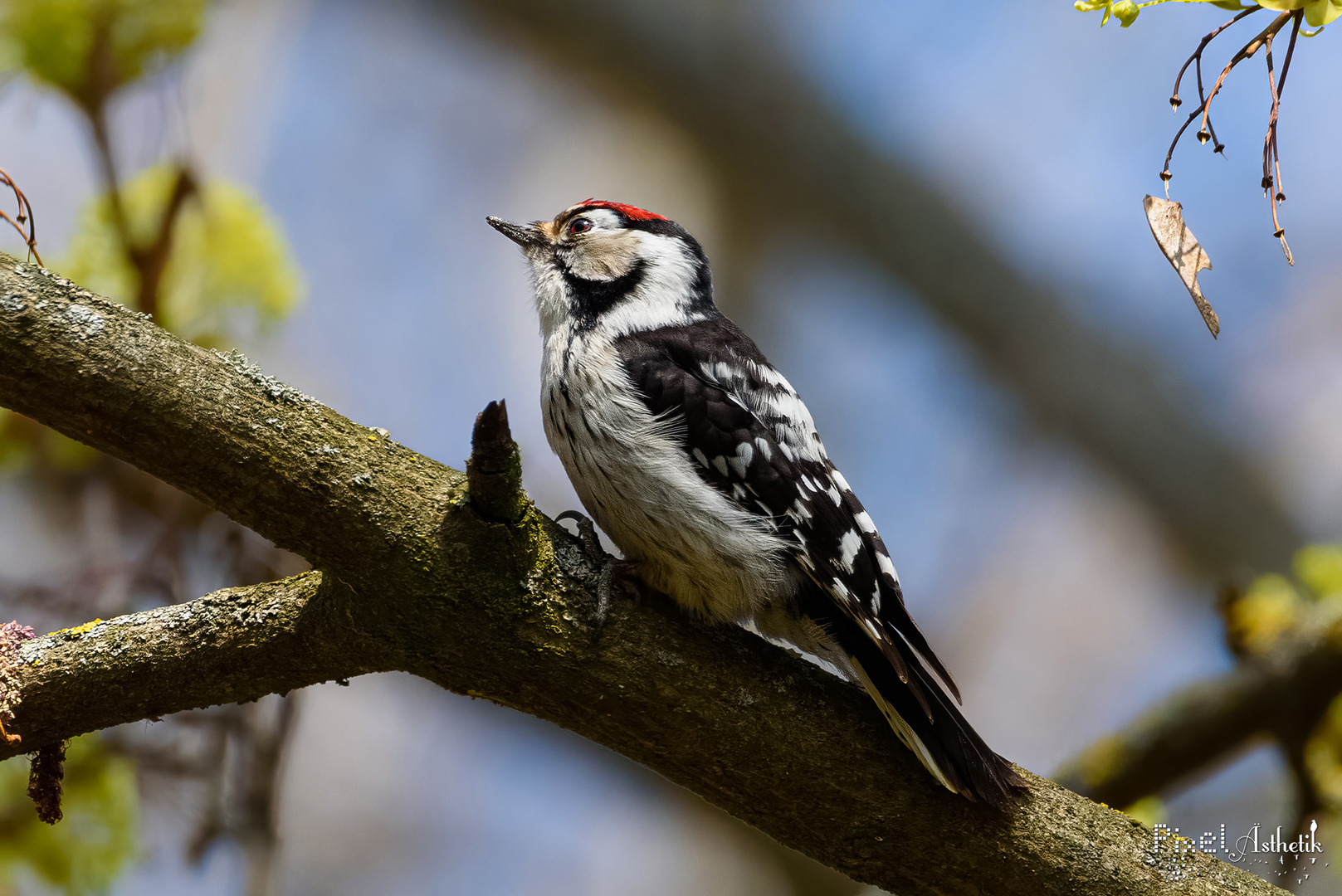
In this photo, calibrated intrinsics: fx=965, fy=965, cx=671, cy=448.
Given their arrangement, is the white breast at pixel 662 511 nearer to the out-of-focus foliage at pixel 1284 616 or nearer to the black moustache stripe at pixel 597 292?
the black moustache stripe at pixel 597 292

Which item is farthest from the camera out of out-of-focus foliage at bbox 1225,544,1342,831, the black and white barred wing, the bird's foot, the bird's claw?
out-of-focus foliage at bbox 1225,544,1342,831

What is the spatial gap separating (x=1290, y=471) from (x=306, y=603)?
675cm

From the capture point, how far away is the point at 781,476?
2045 mm

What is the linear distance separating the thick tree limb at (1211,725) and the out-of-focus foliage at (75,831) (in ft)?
9.09

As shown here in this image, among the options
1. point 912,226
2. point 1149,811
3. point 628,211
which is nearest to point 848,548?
point 628,211

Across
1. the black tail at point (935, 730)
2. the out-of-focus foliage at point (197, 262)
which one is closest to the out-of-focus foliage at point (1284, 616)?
the black tail at point (935, 730)

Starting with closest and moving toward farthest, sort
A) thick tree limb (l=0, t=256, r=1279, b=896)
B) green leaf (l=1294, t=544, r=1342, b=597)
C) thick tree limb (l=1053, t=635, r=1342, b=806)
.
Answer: thick tree limb (l=0, t=256, r=1279, b=896) < thick tree limb (l=1053, t=635, r=1342, b=806) < green leaf (l=1294, t=544, r=1342, b=597)

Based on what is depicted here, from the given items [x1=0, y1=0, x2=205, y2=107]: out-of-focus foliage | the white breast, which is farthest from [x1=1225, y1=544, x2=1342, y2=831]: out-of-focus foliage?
[x1=0, y1=0, x2=205, y2=107]: out-of-focus foliage

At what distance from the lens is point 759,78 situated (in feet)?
21.1

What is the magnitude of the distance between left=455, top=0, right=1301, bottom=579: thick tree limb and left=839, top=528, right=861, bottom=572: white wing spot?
4746 mm

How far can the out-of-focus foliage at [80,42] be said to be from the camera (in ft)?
8.66

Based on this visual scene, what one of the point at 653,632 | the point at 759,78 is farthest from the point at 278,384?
the point at 759,78

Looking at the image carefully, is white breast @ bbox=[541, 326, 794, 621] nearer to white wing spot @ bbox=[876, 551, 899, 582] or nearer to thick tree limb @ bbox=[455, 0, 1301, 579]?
white wing spot @ bbox=[876, 551, 899, 582]

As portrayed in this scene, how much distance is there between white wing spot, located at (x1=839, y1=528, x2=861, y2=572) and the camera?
2.00 metres
